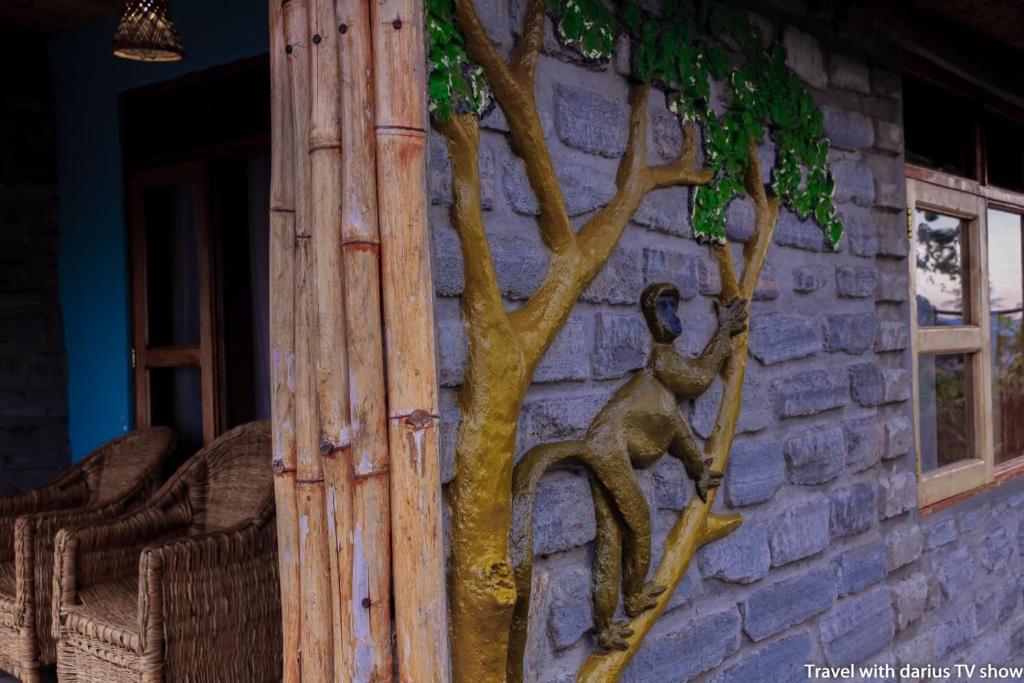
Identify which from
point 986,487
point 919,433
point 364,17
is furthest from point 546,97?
point 986,487

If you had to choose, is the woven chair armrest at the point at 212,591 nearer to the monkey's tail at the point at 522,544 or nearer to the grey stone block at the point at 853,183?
the monkey's tail at the point at 522,544

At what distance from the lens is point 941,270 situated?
12.6 feet

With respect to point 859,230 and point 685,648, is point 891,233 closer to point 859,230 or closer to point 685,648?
point 859,230

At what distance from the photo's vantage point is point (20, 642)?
3.18 meters

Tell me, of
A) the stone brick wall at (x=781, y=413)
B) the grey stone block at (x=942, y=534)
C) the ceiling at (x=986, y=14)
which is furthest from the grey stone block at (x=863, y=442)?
the ceiling at (x=986, y=14)

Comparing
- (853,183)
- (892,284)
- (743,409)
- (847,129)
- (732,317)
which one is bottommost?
(743,409)

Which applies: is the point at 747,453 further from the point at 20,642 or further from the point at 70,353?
the point at 70,353

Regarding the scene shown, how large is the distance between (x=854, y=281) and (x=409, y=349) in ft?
6.48

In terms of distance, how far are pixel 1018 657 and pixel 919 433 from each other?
4.01 ft

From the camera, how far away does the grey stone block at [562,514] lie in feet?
6.70

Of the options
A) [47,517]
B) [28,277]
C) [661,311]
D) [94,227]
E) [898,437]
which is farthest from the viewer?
[28,277]

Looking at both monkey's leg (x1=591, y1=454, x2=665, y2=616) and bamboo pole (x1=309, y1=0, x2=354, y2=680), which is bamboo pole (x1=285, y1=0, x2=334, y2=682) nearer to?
bamboo pole (x1=309, y1=0, x2=354, y2=680)

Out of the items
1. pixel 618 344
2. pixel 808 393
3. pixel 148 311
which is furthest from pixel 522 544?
pixel 148 311

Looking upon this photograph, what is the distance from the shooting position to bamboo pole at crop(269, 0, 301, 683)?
176 cm
